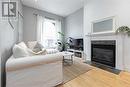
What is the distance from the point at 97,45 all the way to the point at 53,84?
2.79 meters

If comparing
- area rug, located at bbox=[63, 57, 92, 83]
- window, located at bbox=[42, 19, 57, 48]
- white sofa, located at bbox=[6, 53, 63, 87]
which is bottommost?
area rug, located at bbox=[63, 57, 92, 83]

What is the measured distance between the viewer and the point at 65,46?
6898 millimetres

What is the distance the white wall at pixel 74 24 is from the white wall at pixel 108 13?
89 centimetres

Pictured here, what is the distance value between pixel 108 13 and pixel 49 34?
401 centimetres

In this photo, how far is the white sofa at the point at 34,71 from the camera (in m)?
1.50

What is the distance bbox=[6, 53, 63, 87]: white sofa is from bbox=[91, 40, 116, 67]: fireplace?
2.29 metres

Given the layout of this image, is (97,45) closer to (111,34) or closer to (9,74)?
(111,34)

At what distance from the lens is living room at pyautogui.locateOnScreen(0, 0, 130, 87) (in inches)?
68.6

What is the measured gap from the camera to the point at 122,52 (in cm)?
315

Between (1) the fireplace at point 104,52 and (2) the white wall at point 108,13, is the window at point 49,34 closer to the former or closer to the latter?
(2) the white wall at point 108,13

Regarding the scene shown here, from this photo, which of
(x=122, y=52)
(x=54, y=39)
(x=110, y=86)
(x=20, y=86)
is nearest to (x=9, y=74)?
(x=20, y=86)

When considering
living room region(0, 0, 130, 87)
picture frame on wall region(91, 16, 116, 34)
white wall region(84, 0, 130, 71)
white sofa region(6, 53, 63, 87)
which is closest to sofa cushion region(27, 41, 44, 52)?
living room region(0, 0, 130, 87)

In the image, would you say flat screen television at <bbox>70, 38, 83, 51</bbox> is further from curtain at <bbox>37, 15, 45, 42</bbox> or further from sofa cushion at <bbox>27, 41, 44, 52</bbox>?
sofa cushion at <bbox>27, 41, 44, 52</bbox>

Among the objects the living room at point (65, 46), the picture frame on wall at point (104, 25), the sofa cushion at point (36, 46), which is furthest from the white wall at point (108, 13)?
the sofa cushion at point (36, 46)
